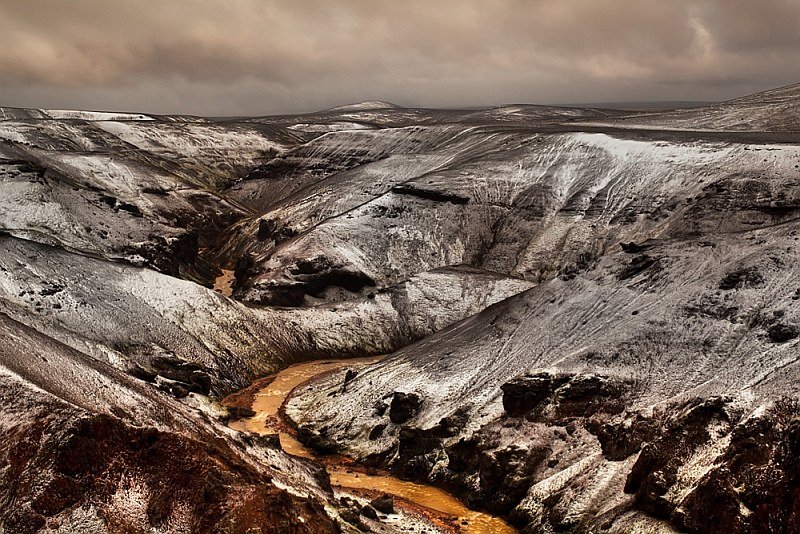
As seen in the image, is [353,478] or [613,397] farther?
[353,478]

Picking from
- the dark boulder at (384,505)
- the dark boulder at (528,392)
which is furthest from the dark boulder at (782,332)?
the dark boulder at (384,505)

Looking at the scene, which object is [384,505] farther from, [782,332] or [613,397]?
[782,332]

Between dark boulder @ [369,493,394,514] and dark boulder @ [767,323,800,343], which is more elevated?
dark boulder @ [767,323,800,343]

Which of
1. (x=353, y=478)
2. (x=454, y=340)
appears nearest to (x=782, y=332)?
(x=454, y=340)

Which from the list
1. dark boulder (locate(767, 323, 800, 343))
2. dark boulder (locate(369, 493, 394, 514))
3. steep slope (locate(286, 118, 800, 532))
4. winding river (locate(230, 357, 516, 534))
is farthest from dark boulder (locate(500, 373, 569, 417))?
dark boulder (locate(767, 323, 800, 343))

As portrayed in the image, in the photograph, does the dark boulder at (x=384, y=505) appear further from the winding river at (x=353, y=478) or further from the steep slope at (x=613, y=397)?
the steep slope at (x=613, y=397)

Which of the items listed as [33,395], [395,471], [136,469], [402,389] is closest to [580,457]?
[395,471]

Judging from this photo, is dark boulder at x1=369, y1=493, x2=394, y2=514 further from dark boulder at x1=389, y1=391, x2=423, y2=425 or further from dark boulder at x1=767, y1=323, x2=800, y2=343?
dark boulder at x1=767, y1=323, x2=800, y2=343
